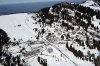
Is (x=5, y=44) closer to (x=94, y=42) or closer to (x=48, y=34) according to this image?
(x=48, y=34)

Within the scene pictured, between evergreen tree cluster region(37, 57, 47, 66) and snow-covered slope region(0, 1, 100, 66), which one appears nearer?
evergreen tree cluster region(37, 57, 47, 66)

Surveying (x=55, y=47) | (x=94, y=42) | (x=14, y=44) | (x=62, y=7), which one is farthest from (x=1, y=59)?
(x=62, y=7)

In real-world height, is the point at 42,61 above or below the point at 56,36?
below

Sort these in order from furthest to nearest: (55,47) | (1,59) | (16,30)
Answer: (16,30) → (55,47) → (1,59)

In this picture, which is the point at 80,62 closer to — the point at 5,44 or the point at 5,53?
the point at 5,53

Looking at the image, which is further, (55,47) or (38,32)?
(38,32)

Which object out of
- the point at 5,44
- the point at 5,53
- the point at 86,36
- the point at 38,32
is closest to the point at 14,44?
the point at 5,44

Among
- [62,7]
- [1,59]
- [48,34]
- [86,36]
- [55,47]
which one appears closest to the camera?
[1,59]

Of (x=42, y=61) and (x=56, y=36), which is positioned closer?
(x=42, y=61)

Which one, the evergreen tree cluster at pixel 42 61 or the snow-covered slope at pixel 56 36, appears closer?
the evergreen tree cluster at pixel 42 61
